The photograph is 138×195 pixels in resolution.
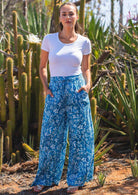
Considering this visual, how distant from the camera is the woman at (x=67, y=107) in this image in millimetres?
2900

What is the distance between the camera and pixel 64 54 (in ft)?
9.36

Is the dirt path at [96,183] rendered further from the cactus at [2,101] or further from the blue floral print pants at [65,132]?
the cactus at [2,101]

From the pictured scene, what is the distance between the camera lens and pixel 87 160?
10.1 feet

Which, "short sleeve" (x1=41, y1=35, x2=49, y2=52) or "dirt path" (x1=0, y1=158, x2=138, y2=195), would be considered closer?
"short sleeve" (x1=41, y1=35, x2=49, y2=52)

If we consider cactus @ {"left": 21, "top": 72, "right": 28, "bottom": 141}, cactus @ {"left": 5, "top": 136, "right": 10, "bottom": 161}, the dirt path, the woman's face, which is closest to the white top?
the woman's face

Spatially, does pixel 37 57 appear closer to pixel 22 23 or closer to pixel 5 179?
pixel 5 179

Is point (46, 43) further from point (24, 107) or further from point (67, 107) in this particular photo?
point (24, 107)

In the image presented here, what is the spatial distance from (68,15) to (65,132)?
1.11 metres

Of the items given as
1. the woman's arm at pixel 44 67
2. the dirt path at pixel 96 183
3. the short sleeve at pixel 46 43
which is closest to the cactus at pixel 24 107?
the dirt path at pixel 96 183

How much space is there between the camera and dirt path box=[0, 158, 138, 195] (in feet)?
10.4

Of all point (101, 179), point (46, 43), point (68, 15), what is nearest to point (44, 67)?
point (46, 43)

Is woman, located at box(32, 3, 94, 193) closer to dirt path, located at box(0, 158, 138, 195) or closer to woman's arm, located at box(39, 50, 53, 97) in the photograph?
woman's arm, located at box(39, 50, 53, 97)

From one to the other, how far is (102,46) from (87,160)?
3.26 meters

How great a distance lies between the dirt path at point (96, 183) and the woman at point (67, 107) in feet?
0.41
